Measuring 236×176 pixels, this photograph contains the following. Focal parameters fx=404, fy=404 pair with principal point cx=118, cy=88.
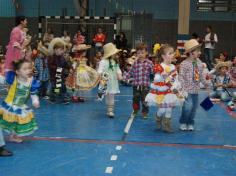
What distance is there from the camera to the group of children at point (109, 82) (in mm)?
5570

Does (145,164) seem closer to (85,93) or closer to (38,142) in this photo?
(38,142)

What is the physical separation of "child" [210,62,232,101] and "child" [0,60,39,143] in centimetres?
572

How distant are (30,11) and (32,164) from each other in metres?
17.2

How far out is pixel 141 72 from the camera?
25.0ft

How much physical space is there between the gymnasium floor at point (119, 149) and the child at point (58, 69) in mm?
1440

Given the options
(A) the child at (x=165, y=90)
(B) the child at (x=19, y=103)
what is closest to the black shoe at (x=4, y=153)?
(B) the child at (x=19, y=103)

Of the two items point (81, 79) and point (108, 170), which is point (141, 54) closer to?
point (81, 79)

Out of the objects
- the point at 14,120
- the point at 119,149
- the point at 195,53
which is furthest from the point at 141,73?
the point at 14,120

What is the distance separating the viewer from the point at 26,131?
550cm

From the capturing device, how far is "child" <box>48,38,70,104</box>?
9.13 meters

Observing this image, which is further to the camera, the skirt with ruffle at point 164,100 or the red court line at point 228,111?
the red court line at point 228,111

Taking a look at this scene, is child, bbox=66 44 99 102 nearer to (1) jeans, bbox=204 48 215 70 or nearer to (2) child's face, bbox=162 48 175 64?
(2) child's face, bbox=162 48 175 64

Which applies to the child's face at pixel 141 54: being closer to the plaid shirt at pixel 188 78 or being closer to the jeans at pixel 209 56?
the plaid shirt at pixel 188 78

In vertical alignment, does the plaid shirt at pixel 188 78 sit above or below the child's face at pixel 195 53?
below
